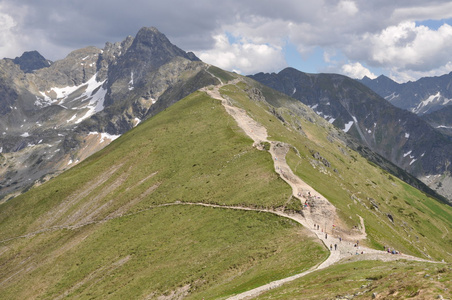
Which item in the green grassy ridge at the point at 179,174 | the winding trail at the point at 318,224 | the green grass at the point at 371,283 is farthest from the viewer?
the green grassy ridge at the point at 179,174

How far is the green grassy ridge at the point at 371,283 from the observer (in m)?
28.8

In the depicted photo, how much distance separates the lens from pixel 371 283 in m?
34.2

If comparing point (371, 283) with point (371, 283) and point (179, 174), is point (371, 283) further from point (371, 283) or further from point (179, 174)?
point (179, 174)

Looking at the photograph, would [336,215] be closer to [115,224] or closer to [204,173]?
[204,173]

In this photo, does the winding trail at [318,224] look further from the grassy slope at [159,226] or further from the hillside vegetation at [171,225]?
the grassy slope at [159,226]

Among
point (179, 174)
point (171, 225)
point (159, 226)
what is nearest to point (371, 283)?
point (171, 225)

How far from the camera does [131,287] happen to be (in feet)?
201

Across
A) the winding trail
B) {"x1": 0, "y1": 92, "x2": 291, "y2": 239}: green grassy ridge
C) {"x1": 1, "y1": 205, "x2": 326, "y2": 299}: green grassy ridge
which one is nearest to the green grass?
the winding trail

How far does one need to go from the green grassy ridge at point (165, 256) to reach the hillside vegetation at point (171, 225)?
0.29 metres

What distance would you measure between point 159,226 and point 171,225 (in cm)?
375

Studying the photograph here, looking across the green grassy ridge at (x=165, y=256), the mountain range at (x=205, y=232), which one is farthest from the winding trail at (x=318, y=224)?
the green grassy ridge at (x=165, y=256)

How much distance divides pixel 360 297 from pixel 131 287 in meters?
43.8

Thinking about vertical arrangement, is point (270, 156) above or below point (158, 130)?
below

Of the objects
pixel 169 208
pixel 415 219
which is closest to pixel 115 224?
pixel 169 208
